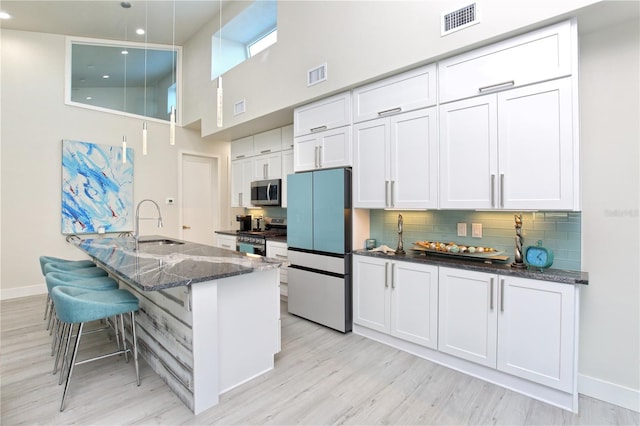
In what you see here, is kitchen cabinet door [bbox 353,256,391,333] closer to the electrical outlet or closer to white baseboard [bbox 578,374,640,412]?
the electrical outlet

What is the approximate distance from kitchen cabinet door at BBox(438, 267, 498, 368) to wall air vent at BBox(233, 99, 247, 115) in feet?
11.1

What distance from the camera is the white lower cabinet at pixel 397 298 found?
2.54 meters

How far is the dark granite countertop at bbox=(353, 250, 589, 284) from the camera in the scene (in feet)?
6.36

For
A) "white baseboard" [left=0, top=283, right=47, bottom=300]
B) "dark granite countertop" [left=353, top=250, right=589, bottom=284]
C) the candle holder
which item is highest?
the candle holder

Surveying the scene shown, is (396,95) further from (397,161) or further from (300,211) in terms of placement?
(300,211)

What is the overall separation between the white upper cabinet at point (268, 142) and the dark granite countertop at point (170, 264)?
215cm

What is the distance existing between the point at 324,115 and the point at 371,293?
6.36 feet

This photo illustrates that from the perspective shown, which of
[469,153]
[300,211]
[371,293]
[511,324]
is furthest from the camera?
[300,211]

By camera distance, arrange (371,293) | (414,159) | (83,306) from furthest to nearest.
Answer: (371,293), (414,159), (83,306)

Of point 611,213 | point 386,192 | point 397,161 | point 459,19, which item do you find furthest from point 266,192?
point 611,213

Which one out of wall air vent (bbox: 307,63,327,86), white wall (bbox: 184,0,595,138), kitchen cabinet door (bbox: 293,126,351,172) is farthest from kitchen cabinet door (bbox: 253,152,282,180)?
wall air vent (bbox: 307,63,327,86)

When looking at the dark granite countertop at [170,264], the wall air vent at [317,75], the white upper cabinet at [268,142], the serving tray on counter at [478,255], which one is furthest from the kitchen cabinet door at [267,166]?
the serving tray on counter at [478,255]

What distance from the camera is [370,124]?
2.94m

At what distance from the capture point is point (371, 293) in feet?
9.66
